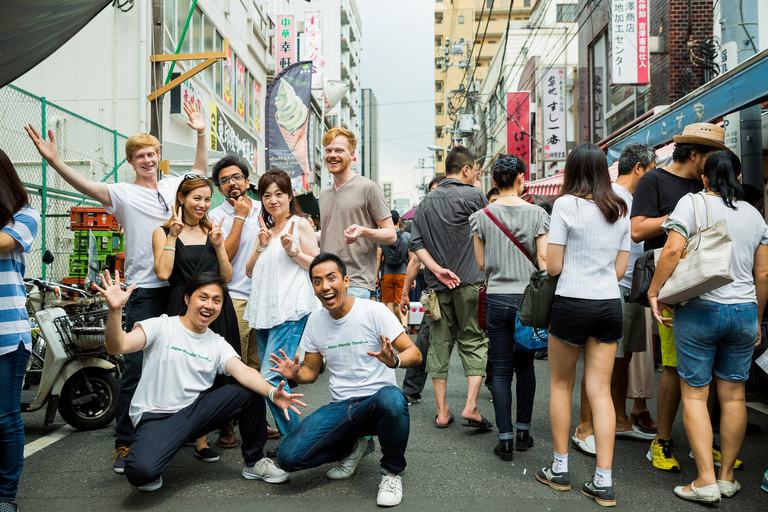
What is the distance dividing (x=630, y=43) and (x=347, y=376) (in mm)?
10785

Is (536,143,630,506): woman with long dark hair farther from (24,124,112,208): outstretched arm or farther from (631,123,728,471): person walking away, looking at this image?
(24,124,112,208): outstretched arm

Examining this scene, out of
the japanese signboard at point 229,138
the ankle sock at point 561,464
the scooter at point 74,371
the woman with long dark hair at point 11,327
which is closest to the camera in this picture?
the woman with long dark hair at point 11,327

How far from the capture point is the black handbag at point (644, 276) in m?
3.94

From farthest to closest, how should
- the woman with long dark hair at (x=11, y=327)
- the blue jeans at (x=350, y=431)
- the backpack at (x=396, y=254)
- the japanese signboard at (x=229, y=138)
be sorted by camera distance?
the japanese signboard at (x=229, y=138) < the backpack at (x=396, y=254) < the blue jeans at (x=350, y=431) < the woman with long dark hair at (x=11, y=327)

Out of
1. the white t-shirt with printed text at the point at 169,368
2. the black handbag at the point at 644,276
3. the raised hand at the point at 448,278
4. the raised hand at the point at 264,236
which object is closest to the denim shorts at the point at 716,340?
the black handbag at the point at 644,276

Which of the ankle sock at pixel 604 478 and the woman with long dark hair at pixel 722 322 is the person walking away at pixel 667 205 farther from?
the ankle sock at pixel 604 478

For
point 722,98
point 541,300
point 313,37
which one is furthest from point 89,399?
point 313,37

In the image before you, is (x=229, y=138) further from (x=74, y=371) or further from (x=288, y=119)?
(x=74, y=371)

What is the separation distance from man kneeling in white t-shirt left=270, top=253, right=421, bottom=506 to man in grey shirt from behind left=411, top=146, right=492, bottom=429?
1352 millimetres

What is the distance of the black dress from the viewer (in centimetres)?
421

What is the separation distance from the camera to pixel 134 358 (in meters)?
4.12

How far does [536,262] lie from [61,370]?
3.59 metres

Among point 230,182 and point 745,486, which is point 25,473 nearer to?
point 230,182

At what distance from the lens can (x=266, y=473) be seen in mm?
Result: 3789
